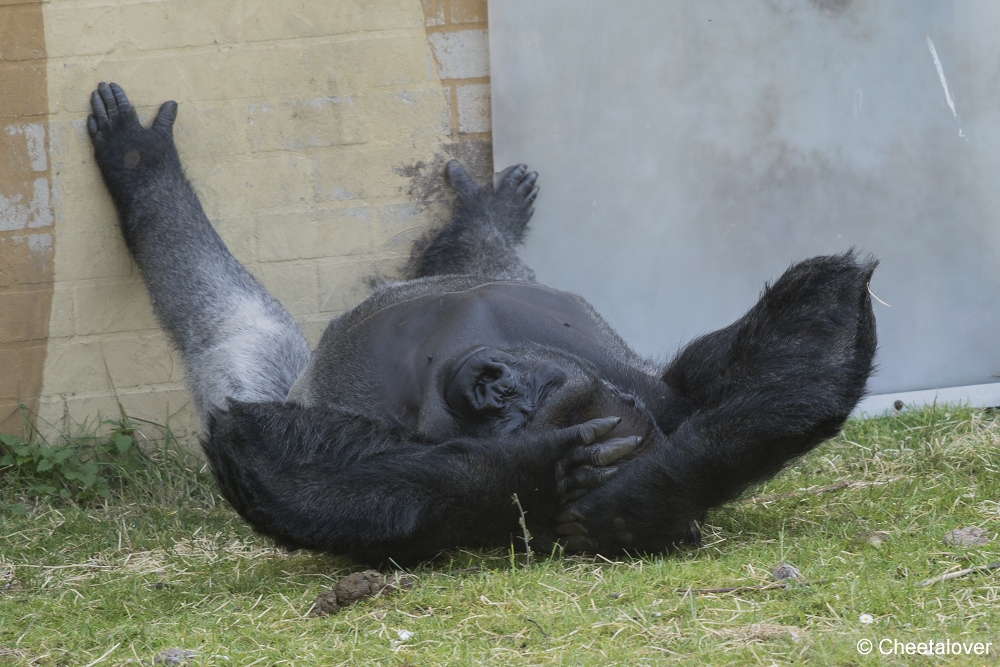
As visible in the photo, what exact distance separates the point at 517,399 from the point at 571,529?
0.37 m

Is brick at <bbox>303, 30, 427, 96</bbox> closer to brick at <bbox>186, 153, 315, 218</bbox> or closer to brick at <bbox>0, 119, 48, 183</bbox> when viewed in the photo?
brick at <bbox>186, 153, 315, 218</bbox>

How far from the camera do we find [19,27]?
3924mm

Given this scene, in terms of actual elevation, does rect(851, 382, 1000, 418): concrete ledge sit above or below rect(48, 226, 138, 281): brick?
below

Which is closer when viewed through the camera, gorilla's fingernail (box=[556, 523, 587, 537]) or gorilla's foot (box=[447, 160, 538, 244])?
gorilla's fingernail (box=[556, 523, 587, 537])

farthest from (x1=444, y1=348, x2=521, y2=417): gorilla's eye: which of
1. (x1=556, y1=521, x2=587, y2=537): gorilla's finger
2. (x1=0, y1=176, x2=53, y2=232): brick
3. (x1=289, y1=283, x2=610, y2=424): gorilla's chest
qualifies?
(x1=0, y1=176, x2=53, y2=232): brick

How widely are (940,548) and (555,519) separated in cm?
90

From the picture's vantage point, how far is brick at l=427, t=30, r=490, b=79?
4.09 metres

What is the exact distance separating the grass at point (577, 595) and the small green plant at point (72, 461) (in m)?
0.43

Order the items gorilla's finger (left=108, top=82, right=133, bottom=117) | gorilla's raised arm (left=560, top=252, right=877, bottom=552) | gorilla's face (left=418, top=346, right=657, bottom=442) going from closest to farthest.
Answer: gorilla's raised arm (left=560, top=252, right=877, bottom=552), gorilla's face (left=418, top=346, right=657, bottom=442), gorilla's finger (left=108, top=82, right=133, bottom=117)

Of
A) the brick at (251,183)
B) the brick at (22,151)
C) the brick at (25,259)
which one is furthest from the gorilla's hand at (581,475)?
the brick at (22,151)

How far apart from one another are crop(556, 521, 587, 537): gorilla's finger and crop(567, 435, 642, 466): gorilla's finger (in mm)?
159

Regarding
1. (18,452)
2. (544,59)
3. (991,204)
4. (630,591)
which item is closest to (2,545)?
(18,452)

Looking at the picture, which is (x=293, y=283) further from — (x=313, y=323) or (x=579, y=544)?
(x=579, y=544)

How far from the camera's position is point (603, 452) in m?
2.48
